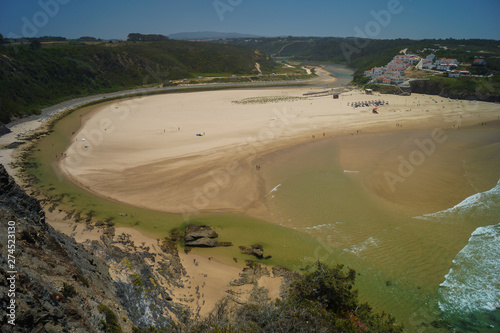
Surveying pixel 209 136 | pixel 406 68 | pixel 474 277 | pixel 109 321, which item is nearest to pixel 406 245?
pixel 474 277

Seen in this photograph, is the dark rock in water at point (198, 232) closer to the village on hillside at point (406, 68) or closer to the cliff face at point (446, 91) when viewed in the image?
the cliff face at point (446, 91)

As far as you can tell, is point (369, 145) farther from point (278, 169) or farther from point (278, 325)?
point (278, 325)

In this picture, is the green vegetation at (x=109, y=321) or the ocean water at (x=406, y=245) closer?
the green vegetation at (x=109, y=321)

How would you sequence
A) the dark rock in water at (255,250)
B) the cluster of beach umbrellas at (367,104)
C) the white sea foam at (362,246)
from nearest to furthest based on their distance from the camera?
the dark rock in water at (255,250)
the white sea foam at (362,246)
the cluster of beach umbrellas at (367,104)

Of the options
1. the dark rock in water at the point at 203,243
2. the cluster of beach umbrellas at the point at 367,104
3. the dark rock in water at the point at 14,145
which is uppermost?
the cluster of beach umbrellas at the point at 367,104

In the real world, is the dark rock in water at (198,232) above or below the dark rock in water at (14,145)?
below

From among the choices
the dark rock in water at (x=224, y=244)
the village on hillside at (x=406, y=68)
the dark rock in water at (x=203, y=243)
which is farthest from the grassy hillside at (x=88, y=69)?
the village on hillside at (x=406, y=68)

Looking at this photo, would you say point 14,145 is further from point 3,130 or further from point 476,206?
point 476,206
